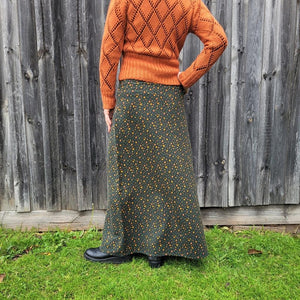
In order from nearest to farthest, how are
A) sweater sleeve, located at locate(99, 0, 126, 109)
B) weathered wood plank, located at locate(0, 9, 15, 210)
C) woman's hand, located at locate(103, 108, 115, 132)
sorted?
sweater sleeve, located at locate(99, 0, 126, 109) < woman's hand, located at locate(103, 108, 115, 132) < weathered wood plank, located at locate(0, 9, 15, 210)

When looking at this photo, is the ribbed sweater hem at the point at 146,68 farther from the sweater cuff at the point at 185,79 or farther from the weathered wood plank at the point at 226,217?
the weathered wood plank at the point at 226,217

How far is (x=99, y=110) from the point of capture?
9.91ft

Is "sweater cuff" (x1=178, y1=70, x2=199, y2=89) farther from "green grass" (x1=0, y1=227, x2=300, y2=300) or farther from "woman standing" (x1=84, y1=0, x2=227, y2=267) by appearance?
"green grass" (x1=0, y1=227, x2=300, y2=300)

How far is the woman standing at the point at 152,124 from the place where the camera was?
2.20m

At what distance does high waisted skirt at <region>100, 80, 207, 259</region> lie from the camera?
2324mm

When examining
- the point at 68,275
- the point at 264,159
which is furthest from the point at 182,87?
the point at 68,275

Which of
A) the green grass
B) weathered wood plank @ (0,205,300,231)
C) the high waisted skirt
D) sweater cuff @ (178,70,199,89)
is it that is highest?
sweater cuff @ (178,70,199,89)

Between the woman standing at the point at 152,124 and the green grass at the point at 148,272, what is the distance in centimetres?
15

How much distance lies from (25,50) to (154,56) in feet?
4.15

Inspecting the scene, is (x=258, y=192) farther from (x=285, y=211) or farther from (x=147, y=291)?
(x=147, y=291)

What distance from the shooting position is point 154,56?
2.24m

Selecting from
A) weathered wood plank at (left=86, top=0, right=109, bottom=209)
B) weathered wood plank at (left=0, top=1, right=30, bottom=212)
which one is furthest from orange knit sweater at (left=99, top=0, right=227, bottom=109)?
weathered wood plank at (left=0, top=1, right=30, bottom=212)

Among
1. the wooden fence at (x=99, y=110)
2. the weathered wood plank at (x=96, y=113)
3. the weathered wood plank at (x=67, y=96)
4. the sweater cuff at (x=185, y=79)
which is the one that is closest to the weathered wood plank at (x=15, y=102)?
the wooden fence at (x=99, y=110)

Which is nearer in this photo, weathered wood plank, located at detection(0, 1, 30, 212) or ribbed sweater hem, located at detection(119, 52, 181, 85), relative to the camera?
ribbed sweater hem, located at detection(119, 52, 181, 85)
